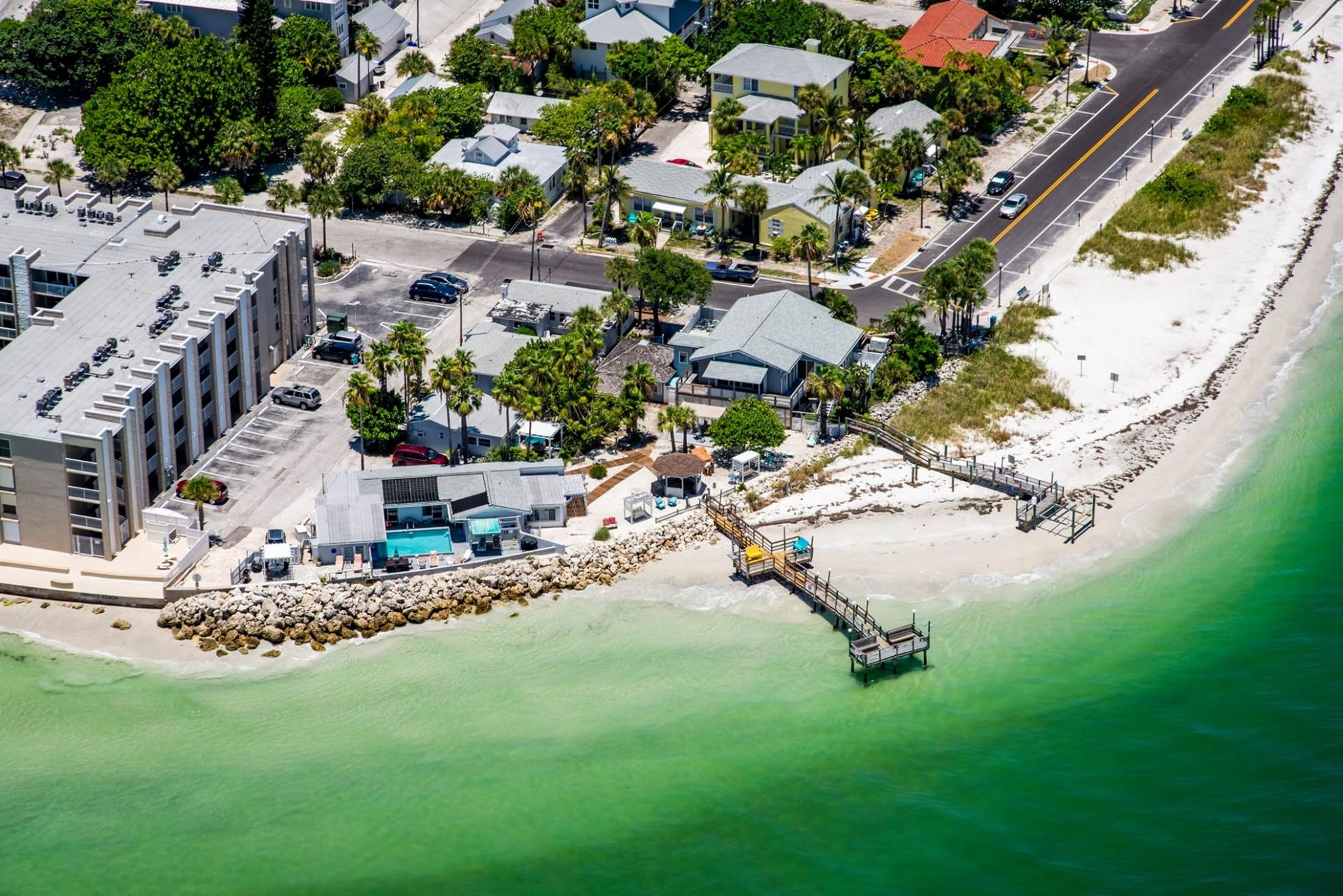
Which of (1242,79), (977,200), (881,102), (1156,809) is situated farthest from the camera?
(1242,79)

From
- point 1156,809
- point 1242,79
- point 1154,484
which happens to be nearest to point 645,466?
point 1154,484

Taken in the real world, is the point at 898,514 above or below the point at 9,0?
below

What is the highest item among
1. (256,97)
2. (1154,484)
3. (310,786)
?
(256,97)

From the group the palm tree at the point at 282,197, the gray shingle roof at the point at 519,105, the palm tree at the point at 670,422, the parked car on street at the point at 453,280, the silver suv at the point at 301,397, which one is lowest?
the silver suv at the point at 301,397

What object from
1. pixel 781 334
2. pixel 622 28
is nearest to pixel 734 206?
pixel 781 334

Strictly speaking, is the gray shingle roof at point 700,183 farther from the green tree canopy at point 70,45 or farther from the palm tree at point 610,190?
the green tree canopy at point 70,45

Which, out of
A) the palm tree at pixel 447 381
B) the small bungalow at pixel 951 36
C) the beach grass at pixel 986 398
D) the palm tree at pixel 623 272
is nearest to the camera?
the palm tree at pixel 447 381

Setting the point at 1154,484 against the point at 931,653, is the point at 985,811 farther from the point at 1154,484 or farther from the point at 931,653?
the point at 1154,484

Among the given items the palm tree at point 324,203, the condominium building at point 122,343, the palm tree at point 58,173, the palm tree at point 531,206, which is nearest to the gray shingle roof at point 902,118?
the palm tree at point 531,206
